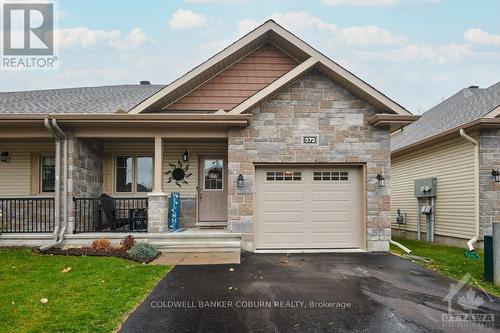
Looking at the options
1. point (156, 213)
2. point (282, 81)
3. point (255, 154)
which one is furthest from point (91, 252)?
point (282, 81)

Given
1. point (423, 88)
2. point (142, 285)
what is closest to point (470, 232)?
point (142, 285)

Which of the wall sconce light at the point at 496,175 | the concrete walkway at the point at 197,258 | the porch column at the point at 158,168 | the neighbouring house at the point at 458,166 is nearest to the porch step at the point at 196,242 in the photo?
the concrete walkway at the point at 197,258

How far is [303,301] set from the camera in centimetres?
497

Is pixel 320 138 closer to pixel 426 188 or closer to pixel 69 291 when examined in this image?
pixel 426 188

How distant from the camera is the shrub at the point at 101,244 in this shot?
27.6 ft

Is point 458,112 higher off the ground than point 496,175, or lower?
higher

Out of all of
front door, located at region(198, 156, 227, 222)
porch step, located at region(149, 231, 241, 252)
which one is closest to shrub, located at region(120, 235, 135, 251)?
porch step, located at region(149, 231, 241, 252)

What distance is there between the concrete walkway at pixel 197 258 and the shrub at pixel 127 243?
0.80m

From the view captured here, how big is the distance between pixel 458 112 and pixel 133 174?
1111 centimetres

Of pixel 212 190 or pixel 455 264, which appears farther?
pixel 212 190

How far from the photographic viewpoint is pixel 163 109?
9852 millimetres

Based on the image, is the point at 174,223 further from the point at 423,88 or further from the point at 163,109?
the point at 423,88

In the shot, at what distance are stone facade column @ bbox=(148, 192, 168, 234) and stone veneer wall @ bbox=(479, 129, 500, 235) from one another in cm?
852

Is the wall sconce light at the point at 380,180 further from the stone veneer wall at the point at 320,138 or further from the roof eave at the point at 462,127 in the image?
the roof eave at the point at 462,127
